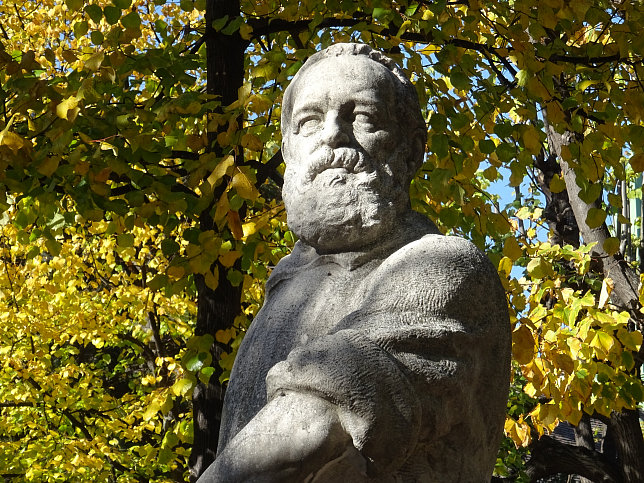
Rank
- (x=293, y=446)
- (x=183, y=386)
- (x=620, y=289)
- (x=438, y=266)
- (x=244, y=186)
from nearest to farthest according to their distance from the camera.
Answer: (x=293, y=446) < (x=438, y=266) < (x=244, y=186) < (x=183, y=386) < (x=620, y=289)

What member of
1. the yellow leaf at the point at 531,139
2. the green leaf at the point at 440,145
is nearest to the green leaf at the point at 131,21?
the green leaf at the point at 440,145

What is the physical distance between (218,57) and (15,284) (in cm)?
458

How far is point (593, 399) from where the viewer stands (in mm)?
7410

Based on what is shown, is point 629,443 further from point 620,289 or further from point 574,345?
point 574,345

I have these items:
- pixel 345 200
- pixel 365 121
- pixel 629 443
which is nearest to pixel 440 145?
pixel 365 121

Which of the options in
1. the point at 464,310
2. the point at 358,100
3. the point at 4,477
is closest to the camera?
the point at 464,310

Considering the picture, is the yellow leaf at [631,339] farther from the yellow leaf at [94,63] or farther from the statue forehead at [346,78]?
the statue forehead at [346,78]

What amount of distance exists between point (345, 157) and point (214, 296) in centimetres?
386

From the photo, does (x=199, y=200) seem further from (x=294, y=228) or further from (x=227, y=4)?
(x=294, y=228)

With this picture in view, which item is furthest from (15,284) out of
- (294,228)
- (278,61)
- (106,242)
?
(294,228)

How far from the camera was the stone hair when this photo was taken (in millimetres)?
2744

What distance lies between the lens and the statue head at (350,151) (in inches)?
102

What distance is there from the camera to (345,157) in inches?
102

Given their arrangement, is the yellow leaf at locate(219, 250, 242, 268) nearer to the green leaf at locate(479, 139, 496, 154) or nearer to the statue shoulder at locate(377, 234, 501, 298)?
the green leaf at locate(479, 139, 496, 154)
